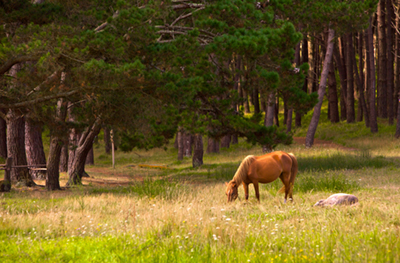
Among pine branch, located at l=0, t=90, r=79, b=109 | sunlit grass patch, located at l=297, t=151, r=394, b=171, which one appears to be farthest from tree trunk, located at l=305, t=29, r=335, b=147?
pine branch, located at l=0, t=90, r=79, b=109

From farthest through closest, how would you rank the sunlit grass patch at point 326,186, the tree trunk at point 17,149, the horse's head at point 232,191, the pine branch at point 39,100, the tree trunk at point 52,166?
the tree trunk at point 17,149 < the tree trunk at point 52,166 < the pine branch at point 39,100 < the sunlit grass patch at point 326,186 < the horse's head at point 232,191

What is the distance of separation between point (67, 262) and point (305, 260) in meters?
2.87

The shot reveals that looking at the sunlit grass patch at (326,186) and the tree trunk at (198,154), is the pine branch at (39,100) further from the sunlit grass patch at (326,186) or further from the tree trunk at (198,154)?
the tree trunk at (198,154)

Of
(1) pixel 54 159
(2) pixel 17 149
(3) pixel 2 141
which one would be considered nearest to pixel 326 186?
(1) pixel 54 159

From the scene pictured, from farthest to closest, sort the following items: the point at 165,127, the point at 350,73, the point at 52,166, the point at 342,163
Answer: the point at 350,73
the point at 165,127
the point at 342,163
the point at 52,166

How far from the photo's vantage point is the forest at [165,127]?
500 cm

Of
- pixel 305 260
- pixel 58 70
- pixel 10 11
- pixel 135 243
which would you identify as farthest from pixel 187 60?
pixel 305 260

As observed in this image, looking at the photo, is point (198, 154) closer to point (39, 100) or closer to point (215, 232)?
point (39, 100)

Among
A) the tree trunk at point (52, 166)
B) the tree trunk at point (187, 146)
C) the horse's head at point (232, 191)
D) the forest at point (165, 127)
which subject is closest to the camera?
the forest at point (165, 127)

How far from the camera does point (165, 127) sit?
1566cm

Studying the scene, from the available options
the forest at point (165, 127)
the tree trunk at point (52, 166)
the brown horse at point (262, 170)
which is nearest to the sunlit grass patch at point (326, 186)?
the forest at point (165, 127)

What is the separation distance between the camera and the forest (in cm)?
500

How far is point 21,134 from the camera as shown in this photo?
1546cm

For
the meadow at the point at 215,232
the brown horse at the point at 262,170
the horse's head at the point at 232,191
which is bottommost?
the meadow at the point at 215,232
